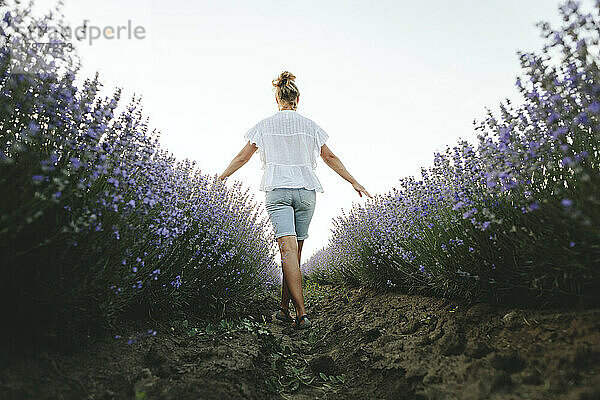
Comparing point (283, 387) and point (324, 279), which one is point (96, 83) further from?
point (324, 279)

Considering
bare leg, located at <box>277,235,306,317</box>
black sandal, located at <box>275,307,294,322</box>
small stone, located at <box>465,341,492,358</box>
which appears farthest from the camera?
black sandal, located at <box>275,307,294,322</box>

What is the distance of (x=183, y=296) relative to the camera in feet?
8.87

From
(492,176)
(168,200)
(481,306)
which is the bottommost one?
(481,306)

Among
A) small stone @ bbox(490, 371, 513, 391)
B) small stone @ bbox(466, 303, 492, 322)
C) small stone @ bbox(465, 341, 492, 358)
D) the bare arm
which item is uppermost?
the bare arm

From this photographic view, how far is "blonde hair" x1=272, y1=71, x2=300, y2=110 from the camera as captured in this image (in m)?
3.74

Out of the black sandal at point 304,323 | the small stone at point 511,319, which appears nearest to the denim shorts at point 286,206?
the black sandal at point 304,323

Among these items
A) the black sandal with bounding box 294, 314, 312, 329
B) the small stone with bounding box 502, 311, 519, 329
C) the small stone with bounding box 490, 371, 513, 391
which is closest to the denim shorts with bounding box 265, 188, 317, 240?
the black sandal with bounding box 294, 314, 312, 329

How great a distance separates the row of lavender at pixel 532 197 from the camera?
1586 millimetres

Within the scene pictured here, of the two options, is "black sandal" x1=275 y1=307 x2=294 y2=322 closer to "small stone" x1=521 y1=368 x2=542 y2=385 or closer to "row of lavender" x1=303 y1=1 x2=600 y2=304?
"row of lavender" x1=303 y1=1 x2=600 y2=304

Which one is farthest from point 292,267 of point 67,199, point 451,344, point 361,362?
point 67,199

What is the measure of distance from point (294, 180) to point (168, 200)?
149 centimetres

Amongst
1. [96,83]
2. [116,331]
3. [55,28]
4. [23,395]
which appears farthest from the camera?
[116,331]

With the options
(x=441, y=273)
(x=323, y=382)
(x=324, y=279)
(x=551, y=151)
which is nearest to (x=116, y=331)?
(x=323, y=382)

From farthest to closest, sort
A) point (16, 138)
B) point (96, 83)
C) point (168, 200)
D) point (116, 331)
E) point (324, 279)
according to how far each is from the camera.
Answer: point (324, 279) → point (168, 200) → point (116, 331) → point (96, 83) → point (16, 138)
